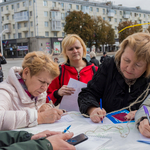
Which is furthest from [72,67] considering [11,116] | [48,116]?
[11,116]

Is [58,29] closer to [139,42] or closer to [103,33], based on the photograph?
[103,33]

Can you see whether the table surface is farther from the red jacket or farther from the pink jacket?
the red jacket

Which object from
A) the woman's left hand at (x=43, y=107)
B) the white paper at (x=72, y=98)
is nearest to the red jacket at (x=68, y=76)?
the white paper at (x=72, y=98)

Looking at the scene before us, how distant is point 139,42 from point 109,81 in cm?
48

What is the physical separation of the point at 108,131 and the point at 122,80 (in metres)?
0.58

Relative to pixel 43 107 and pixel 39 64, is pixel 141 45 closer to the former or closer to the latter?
pixel 39 64

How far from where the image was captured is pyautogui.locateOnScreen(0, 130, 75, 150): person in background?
3.42 feet

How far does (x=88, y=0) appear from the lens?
42344 millimetres

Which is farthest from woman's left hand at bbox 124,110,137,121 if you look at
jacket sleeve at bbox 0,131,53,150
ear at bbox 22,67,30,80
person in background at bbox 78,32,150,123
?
ear at bbox 22,67,30,80

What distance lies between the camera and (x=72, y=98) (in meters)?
2.39

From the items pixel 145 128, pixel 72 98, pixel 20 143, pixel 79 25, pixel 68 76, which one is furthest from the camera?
pixel 79 25

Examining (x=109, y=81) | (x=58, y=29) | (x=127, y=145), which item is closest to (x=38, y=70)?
(x=109, y=81)

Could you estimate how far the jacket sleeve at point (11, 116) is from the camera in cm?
152

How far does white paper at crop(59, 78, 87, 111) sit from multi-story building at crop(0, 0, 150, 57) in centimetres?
3167
